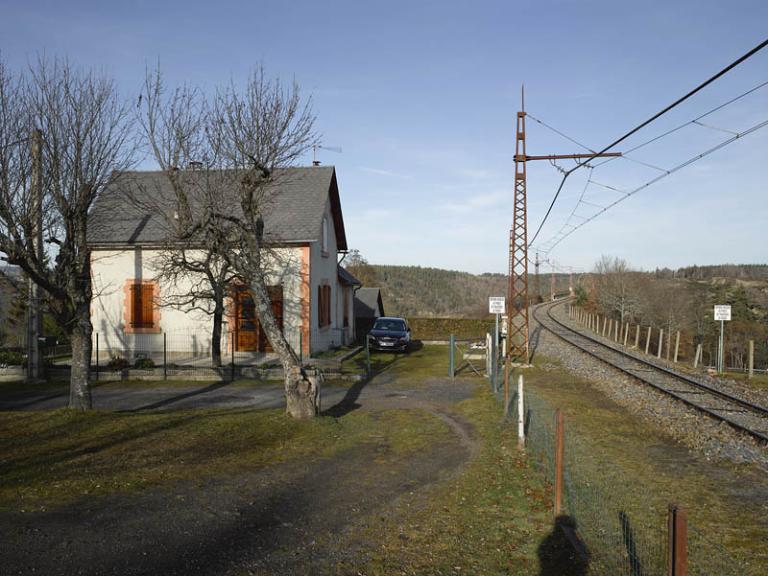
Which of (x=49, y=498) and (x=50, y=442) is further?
(x=50, y=442)

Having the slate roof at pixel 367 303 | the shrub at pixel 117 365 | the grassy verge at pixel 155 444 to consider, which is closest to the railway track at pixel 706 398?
the grassy verge at pixel 155 444

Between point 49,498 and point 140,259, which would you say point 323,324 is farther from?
point 49,498

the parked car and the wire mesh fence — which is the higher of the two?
the parked car

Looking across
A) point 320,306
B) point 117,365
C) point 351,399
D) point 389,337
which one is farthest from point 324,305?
point 351,399

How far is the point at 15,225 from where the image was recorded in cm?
1013

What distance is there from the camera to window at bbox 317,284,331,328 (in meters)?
23.4

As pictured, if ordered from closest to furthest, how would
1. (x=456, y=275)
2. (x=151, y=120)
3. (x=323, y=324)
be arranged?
(x=151, y=120) < (x=323, y=324) < (x=456, y=275)

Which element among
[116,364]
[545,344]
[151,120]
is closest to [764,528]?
[151,120]

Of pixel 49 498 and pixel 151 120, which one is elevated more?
pixel 151 120

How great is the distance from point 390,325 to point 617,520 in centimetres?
2182

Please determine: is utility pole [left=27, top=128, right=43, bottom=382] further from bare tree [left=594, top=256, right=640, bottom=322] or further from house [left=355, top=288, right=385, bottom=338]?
bare tree [left=594, top=256, right=640, bottom=322]

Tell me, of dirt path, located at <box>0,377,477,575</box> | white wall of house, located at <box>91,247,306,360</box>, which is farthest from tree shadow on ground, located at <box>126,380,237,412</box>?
dirt path, located at <box>0,377,477,575</box>

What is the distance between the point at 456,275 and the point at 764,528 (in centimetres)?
12968

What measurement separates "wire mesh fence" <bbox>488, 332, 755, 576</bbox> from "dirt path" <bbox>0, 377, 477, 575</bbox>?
1666 mm
